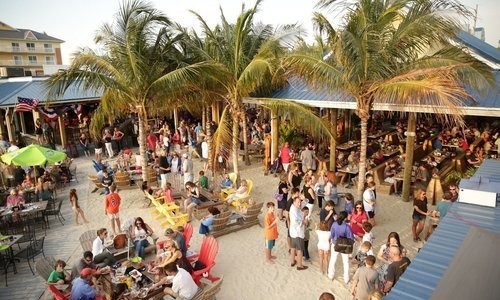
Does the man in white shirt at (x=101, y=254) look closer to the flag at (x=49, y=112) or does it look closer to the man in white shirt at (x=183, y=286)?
the man in white shirt at (x=183, y=286)

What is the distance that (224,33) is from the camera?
42.4ft

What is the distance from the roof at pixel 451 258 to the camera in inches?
134

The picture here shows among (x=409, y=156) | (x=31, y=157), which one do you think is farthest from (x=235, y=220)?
(x=31, y=157)

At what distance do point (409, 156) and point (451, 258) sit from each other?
7.84m

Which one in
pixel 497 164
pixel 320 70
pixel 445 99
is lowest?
pixel 497 164

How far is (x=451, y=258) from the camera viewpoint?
14.0 feet

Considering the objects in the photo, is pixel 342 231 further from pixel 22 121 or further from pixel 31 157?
pixel 22 121

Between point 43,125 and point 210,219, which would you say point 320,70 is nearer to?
point 210,219

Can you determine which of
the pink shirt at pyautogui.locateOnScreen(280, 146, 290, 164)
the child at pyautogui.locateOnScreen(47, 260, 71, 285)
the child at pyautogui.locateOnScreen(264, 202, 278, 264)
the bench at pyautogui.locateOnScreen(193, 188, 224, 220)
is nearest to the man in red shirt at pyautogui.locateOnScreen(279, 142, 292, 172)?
the pink shirt at pyautogui.locateOnScreen(280, 146, 290, 164)

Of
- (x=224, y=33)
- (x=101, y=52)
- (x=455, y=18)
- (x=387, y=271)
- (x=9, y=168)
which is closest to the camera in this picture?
(x=387, y=271)

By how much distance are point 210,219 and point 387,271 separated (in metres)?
4.46

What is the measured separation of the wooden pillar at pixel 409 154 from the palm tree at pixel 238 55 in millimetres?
4439

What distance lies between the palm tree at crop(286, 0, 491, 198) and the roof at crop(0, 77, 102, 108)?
12174 millimetres

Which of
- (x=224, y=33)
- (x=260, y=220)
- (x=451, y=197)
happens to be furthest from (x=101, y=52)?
(x=451, y=197)
